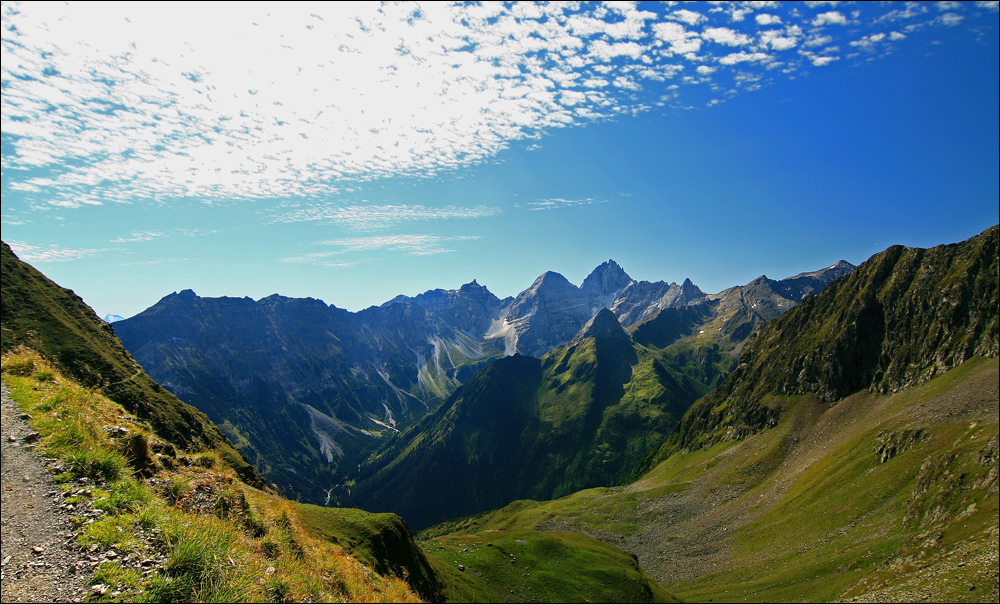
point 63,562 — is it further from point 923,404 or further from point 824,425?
point 824,425

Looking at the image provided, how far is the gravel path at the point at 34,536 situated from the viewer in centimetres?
852

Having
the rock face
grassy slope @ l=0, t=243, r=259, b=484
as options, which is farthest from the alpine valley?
grassy slope @ l=0, t=243, r=259, b=484

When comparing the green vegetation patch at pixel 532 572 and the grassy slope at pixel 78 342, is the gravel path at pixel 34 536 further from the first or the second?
the grassy slope at pixel 78 342

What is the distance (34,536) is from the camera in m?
9.48

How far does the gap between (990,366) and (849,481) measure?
148 feet

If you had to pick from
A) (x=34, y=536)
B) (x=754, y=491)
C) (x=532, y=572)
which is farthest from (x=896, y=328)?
(x=34, y=536)

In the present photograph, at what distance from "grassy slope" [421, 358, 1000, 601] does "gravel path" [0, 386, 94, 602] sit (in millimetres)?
77627

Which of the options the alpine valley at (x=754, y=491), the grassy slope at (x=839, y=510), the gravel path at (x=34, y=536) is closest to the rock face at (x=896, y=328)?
the alpine valley at (x=754, y=491)

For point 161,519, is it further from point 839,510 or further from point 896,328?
point 896,328

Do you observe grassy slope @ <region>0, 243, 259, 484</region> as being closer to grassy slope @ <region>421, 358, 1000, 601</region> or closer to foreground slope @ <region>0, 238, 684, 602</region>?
grassy slope @ <region>421, 358, 1000, 601</region>

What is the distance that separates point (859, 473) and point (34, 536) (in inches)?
5576

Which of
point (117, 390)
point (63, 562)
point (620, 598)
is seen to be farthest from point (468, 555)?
point (117, 390)

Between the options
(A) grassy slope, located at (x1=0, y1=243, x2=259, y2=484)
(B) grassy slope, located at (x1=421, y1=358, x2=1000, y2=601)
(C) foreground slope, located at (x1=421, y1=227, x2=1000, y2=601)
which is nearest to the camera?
(B) grassy slope, located at (x1=421, y1=358, x2=1000, y2=601)

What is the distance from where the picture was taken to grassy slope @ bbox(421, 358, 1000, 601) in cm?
6431
